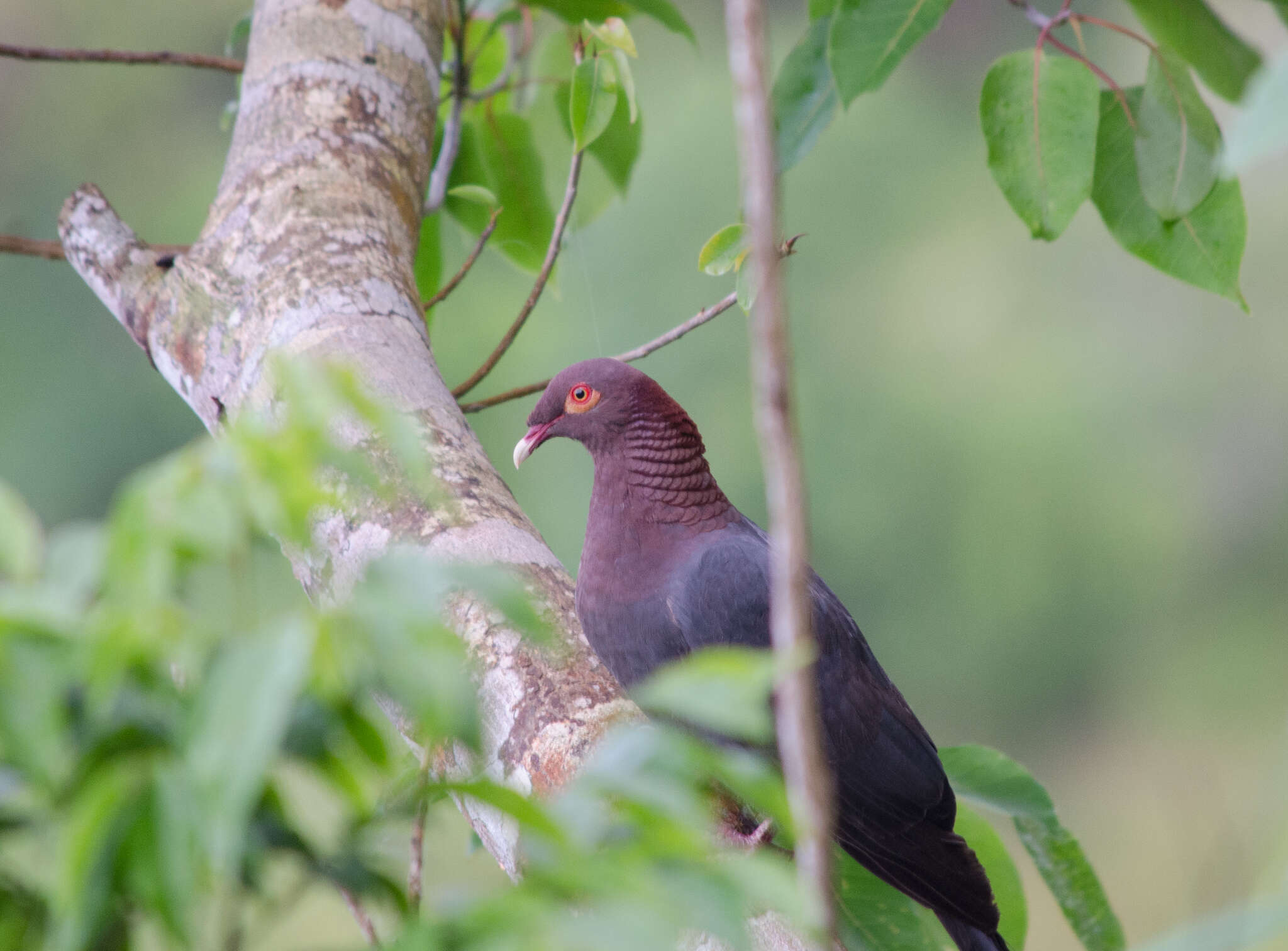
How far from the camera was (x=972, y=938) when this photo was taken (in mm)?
1050

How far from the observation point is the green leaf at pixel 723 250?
89cm

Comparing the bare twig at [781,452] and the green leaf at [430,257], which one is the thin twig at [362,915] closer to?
the bare twig at [781,452]

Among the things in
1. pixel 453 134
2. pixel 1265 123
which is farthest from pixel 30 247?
pixel 1265 123

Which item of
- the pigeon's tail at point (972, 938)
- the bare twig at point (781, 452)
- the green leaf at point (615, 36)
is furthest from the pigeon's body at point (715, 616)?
the bare twig at point (781, 452)

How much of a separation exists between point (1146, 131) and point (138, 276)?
3.26ft

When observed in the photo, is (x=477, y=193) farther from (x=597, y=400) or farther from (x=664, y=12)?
(x=664, y=12)

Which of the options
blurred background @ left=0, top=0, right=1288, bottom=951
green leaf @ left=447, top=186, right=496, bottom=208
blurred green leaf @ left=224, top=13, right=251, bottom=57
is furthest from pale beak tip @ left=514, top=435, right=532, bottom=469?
blurred background @ left=0, top=0, right=1288, bottom=951

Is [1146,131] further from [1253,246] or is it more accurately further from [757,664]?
[1253,246]

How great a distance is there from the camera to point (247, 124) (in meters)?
1.15

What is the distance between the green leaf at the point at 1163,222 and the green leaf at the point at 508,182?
669 millimetres

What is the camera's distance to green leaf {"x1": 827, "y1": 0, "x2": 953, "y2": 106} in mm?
874

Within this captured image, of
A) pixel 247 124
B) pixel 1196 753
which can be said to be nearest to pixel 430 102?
pixel 247 124

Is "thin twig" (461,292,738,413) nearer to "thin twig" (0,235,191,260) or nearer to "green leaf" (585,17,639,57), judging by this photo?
"green leaf" (585,17,639,57)

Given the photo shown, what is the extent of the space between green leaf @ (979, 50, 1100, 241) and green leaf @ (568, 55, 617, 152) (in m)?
0.34
